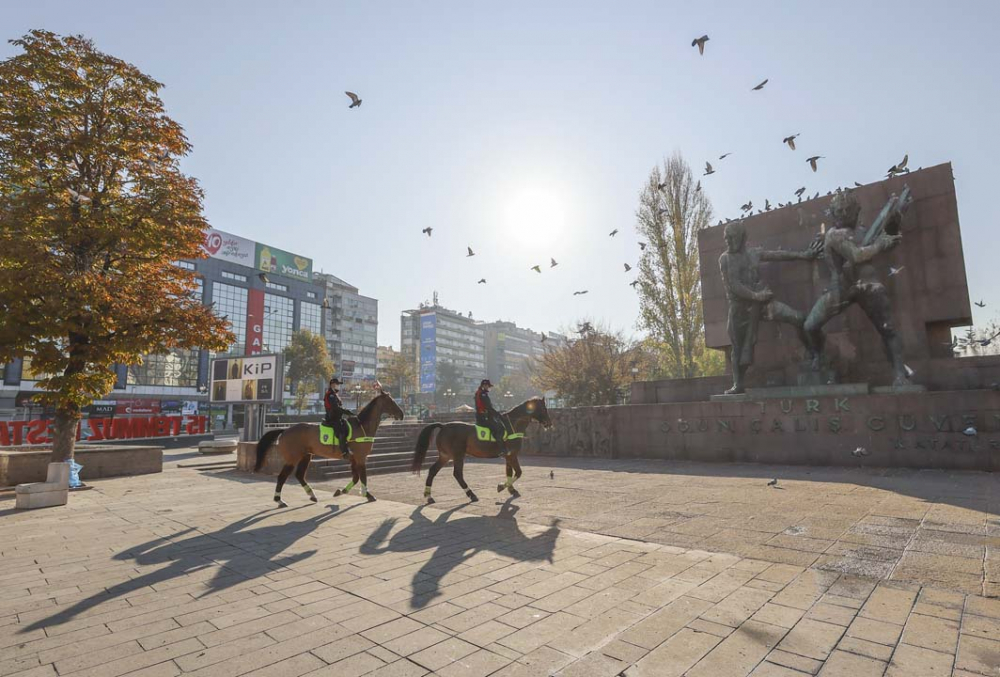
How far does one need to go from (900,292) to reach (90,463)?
997 inches

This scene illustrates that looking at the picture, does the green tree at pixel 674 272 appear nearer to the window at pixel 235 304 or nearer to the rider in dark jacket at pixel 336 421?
the rider in dark jacket at pixel 336 421

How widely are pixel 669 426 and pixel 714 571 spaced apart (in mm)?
11835

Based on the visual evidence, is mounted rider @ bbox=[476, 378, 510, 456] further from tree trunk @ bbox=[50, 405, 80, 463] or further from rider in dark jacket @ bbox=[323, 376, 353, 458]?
tree trunk @ bbox=[50, 405, 80, 463]

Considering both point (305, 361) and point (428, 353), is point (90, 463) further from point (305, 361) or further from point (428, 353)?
point (428, 353)

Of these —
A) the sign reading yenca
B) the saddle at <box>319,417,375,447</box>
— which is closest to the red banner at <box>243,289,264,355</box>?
the sign reading yenca

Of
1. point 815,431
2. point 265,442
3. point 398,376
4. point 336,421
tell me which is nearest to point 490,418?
point 336,421

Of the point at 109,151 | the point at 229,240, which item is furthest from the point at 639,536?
the point at 229,240

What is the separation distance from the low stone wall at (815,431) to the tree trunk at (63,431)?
50.0 feet

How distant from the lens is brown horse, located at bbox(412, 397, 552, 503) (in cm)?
988

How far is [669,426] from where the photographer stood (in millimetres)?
16281

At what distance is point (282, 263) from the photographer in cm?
8475

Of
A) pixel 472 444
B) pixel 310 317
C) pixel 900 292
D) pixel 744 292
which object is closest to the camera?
pixel 472 444

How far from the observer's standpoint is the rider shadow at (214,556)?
15.6ft

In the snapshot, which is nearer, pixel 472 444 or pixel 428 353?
pixel 472 444
